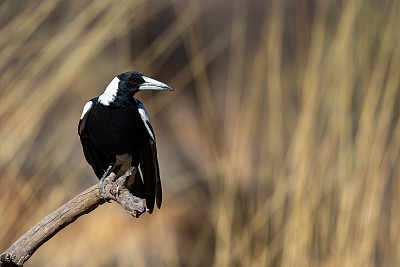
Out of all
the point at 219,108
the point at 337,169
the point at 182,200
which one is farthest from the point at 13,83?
the point at 219,108

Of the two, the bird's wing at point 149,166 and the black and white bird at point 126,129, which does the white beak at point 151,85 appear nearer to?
the black and white bird at point 126,129

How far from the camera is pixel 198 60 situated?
1.67 metres

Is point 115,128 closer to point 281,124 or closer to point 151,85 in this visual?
point 151,85

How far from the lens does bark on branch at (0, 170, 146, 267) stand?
1015 mm

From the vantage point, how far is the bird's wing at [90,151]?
5.73 feet

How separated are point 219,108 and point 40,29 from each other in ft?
13.0

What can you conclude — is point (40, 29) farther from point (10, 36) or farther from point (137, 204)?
point (137, 204)

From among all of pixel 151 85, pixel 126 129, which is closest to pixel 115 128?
pixel 126 129

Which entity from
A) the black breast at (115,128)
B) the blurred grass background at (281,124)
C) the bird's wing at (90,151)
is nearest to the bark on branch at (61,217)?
the blurred grass background at (281,124)

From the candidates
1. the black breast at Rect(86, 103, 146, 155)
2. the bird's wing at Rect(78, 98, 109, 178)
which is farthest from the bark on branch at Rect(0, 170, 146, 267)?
the bird's wing at Rect(78, 98, 109, 178)

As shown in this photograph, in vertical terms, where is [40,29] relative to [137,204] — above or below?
above

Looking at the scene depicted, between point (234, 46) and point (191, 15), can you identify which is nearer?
point (191, 15)

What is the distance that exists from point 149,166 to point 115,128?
174mm

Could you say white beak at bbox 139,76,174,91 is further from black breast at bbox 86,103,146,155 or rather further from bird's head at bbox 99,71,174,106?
black breast at bbox 86,103,146,155
